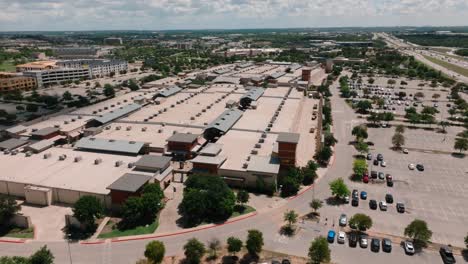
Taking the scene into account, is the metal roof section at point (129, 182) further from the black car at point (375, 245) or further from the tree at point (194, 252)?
the black car at point (375, 245)

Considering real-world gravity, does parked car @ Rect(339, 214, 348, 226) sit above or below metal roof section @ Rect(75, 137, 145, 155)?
below

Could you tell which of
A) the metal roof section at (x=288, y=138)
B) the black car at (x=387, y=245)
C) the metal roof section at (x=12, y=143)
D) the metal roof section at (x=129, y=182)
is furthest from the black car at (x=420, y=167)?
the metal roof section at (x=12, y=143)

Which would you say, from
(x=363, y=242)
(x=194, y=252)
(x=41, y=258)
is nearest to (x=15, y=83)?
(x=41, y=258)

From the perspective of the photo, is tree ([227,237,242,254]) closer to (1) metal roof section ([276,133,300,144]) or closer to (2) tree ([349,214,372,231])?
(2) tree ([349,214,372,231])

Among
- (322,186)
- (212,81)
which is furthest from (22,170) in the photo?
(212,81)

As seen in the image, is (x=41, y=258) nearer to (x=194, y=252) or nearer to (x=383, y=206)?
(x=194, y=252)

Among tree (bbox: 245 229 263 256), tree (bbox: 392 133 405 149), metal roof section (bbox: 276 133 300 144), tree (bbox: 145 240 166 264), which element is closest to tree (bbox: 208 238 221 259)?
tree (bbox: 245 229 263 256)

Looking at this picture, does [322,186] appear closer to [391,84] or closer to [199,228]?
[199,228]
